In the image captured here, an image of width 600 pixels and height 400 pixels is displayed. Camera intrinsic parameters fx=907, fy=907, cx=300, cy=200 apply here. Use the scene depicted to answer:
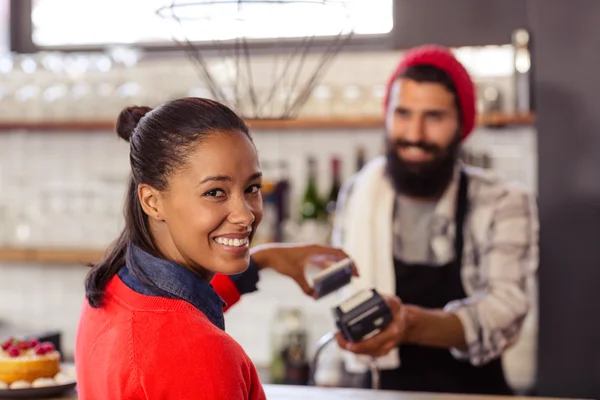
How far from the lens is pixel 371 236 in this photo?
2586 millimetres

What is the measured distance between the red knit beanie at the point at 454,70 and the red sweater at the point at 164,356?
1.38 m

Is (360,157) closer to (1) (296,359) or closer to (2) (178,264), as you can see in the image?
(1) (296,359)

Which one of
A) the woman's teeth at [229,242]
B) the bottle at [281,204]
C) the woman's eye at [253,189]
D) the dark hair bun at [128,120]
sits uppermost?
the dark hair bun at [128,120]

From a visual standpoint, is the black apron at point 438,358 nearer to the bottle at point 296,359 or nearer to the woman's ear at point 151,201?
the bottle at point 296,359

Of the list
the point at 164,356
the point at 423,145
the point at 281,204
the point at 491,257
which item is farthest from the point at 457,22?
the point at 164,356

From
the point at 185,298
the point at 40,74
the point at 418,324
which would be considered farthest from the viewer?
the point at 40,74

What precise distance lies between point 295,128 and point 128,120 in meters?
2.08

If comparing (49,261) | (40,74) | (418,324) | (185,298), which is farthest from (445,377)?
(40,74)

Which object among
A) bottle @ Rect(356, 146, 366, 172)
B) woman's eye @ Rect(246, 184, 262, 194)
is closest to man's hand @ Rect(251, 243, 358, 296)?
woman's eye @ Rect(246, 184, 262, 194)

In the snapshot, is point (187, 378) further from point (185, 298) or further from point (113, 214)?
point (113, 214)

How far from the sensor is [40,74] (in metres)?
3.75

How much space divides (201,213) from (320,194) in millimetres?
2256

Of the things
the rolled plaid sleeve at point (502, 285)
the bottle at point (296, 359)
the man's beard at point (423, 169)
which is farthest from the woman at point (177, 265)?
the bottle at point (296, 359)

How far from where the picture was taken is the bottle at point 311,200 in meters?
3.40
